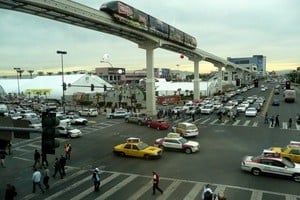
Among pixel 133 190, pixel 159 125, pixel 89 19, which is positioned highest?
pixel 89 19

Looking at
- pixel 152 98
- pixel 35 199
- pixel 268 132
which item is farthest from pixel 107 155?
pixel 152 98

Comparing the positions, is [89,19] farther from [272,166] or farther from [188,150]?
[272,166]

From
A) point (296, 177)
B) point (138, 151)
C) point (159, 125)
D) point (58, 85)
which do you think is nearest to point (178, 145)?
point (138, 151)

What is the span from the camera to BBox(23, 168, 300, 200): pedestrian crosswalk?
742 inches

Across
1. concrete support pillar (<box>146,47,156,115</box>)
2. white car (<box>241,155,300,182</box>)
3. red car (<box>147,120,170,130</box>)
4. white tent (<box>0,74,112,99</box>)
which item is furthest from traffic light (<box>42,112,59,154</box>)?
white tent (<box>0,74,112,99</box>)

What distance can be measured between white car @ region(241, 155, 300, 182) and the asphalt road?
385 mm

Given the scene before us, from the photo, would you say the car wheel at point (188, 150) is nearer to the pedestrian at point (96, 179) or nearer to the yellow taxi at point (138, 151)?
the yellow taxi at point (138, 151)

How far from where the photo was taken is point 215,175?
73.7ft

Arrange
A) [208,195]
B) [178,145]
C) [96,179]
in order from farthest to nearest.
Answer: [178,145] → [96,179] → [208,195]

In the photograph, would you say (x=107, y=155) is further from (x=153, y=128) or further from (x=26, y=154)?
(x=153, y=128)

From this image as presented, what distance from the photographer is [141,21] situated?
54750 millimetres

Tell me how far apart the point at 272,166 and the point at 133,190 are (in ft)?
28.0

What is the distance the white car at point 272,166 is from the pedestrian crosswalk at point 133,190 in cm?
299

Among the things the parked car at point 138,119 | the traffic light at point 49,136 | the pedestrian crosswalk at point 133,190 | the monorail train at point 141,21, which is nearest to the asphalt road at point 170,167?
the pedestrian crosswalk at point 133,190
